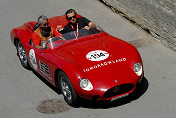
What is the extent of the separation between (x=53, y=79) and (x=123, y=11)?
485cm

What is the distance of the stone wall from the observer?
10.6 meters

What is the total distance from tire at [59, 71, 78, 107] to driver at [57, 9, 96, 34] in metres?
1.65

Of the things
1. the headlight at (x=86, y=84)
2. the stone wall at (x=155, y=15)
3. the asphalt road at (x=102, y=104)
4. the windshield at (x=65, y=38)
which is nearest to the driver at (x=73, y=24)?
the windshield at (x=65, y=38)

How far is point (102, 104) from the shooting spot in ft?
27.3

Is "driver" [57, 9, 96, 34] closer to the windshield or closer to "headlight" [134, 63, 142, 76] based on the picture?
the windshield

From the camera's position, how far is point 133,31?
1194 cm

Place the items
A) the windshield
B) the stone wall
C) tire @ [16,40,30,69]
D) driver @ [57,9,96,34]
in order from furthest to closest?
the stone wall
tire @ [16,40,30,69]
driver @ [57,9,96,34]
the windshield

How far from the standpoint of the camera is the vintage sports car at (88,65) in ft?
25.5

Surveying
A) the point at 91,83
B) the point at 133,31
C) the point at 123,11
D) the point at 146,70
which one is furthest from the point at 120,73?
the point at 123,11

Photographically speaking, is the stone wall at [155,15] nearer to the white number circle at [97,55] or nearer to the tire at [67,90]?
the white number circle at [97,55]

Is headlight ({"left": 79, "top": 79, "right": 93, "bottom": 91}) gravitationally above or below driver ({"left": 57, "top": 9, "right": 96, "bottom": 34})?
below

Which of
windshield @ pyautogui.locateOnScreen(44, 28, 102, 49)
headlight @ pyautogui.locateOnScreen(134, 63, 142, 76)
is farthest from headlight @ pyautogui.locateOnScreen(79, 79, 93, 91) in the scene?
windshield @ pyautogui.locateOnScreen(44, 28, 102, 49)

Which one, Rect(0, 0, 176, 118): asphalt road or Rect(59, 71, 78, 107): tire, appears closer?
Rect(59, 71, 78, 107): tire

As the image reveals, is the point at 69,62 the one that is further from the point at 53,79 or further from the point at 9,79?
the point at 9,79
